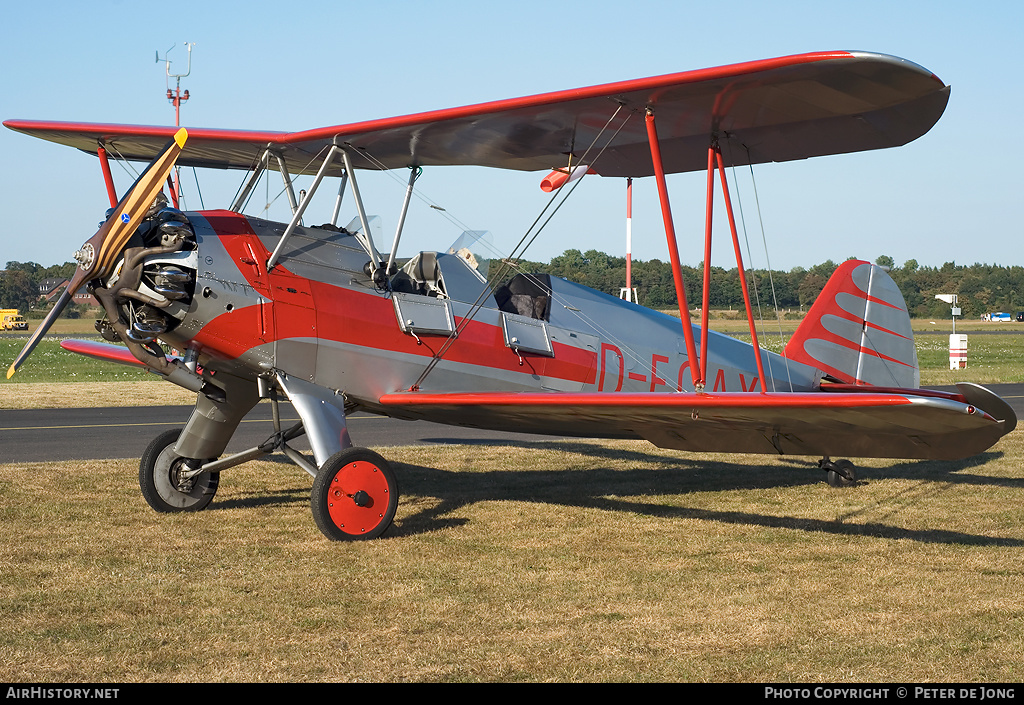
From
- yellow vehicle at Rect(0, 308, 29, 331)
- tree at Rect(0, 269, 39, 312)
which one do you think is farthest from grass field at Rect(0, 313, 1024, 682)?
yellow vehicle at Rect(0, 308, 29, 331)

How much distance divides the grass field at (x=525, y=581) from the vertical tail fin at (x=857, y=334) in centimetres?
120

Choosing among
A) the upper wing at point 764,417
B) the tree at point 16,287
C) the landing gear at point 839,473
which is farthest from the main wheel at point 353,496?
the tree at point 16,287

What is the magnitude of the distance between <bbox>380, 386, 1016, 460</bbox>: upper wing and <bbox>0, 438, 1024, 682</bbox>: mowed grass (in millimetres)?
753

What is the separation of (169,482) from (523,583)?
3619 mm

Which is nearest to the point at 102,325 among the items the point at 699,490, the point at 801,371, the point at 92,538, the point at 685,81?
the point at 92,538

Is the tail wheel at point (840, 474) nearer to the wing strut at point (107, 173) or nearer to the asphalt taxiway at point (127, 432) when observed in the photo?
the asphalt taxiway at point (127, 432)

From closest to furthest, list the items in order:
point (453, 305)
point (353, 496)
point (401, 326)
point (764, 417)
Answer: point (764, 417), point (353, 496), point (401, 326), point (453, 305)

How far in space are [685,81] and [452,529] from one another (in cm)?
370

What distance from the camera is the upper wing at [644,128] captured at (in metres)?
5.91

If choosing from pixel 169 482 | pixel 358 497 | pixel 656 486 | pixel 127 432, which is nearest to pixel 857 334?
pixel 656 486

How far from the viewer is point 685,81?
6.10 meters

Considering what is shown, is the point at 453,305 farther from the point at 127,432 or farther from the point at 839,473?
the point at 127,432

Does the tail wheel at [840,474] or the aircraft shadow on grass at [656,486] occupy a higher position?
the tail wheel at [840,474]

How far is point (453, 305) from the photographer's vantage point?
25.9 ft
